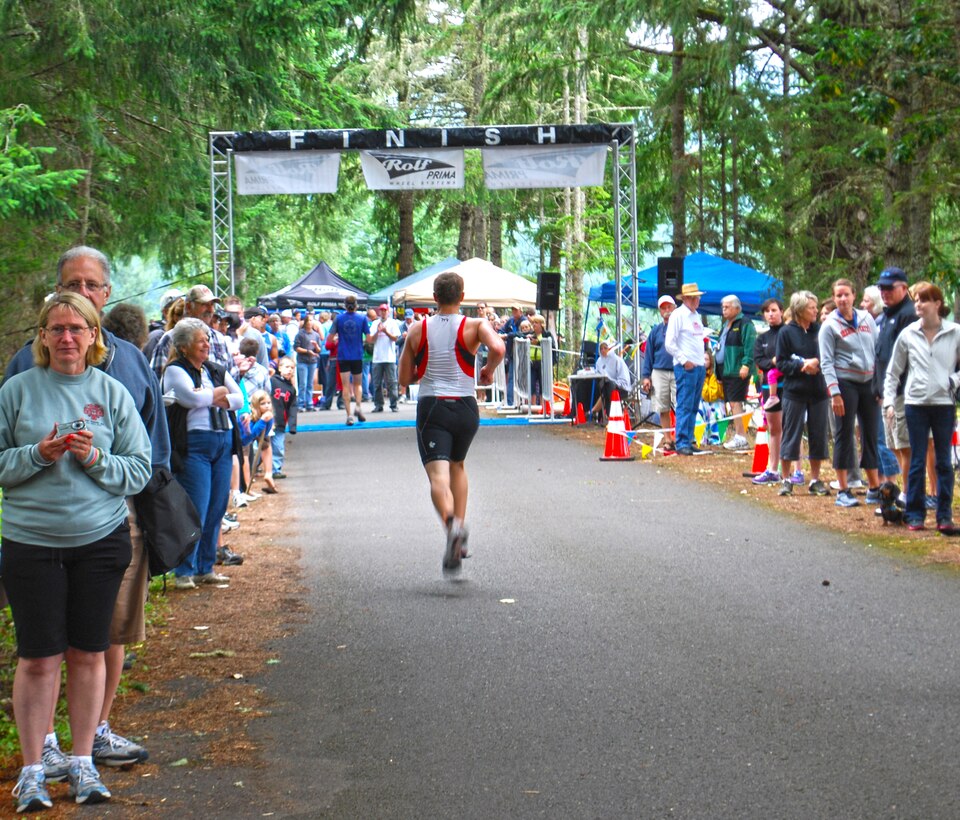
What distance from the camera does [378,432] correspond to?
24734 millimetres

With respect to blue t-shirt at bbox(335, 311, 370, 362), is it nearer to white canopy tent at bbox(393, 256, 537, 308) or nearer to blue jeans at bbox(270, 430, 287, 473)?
white canopy tent at bbox(393, 256, 537, 308)

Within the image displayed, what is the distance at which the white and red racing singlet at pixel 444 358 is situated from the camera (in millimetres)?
10203

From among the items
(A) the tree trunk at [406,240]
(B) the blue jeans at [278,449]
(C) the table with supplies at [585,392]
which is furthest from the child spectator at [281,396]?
(A) the tree trunk at [406,240]

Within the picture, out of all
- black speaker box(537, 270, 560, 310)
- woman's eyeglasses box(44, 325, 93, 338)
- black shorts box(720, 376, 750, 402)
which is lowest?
black shorts box(720, 376, 750, 402)

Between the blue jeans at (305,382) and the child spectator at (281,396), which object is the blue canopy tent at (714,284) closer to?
the blue jeans at (305,382)

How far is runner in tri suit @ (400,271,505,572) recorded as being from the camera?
10.2m

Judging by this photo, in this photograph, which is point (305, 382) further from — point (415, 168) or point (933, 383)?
point (933, 383)

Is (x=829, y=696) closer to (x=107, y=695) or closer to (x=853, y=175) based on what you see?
(x=107, y=695)

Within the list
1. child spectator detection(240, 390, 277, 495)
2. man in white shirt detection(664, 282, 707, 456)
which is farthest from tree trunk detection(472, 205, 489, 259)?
child spectator detection(240, 390, 277, 495)

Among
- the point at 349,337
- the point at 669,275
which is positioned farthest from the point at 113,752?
the point at 349,337

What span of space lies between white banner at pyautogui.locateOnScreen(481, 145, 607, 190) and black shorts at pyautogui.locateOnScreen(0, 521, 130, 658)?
1897 centimetres

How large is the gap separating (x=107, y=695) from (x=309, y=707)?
1.10 metres

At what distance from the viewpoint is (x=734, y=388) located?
64.4 feet

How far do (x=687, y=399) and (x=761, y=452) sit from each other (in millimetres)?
2777
